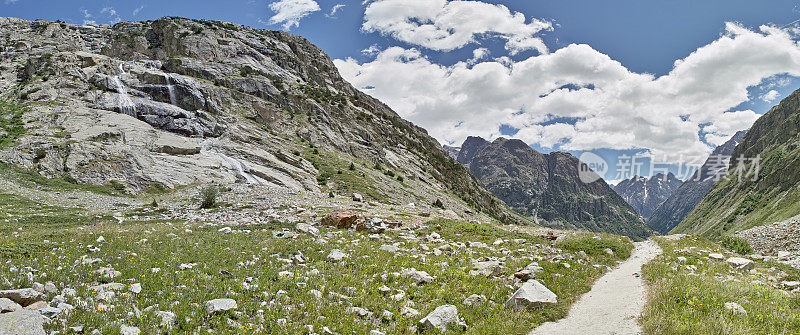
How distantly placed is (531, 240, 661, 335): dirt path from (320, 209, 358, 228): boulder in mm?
15879

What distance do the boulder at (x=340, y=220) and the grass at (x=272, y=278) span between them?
440 centimetres

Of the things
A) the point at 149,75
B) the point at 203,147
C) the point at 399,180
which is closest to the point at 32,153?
the point at 203,147

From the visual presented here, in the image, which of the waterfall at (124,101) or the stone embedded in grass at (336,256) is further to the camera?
the waterfall at (124,101)

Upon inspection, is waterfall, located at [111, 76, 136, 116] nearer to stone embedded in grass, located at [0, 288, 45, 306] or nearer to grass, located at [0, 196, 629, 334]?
grass, located at [0, 196, 629, 334]

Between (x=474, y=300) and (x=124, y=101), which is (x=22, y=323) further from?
(x=124, y=101)

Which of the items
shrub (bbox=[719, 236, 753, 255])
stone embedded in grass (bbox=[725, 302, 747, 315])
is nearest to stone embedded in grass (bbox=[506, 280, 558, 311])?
stone embedded in grass (bbox=[725, 302, 747, 315])

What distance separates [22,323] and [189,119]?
74503mm

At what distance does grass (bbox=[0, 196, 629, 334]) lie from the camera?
8344 millimetres

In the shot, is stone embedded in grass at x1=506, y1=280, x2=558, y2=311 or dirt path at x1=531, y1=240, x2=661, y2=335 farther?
stone embedded in grass at x1=506, y1=280, x2=558, y2=311

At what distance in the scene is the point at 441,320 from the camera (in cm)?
912

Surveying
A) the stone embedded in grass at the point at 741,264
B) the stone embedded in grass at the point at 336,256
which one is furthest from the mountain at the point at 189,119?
the stone embedded in grass at the point at 741,264

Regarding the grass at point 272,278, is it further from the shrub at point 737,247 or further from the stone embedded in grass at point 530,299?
the shrub at point 737,247

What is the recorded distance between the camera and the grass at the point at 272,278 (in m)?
8.34

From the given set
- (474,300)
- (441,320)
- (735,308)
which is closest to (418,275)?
(474,300)
